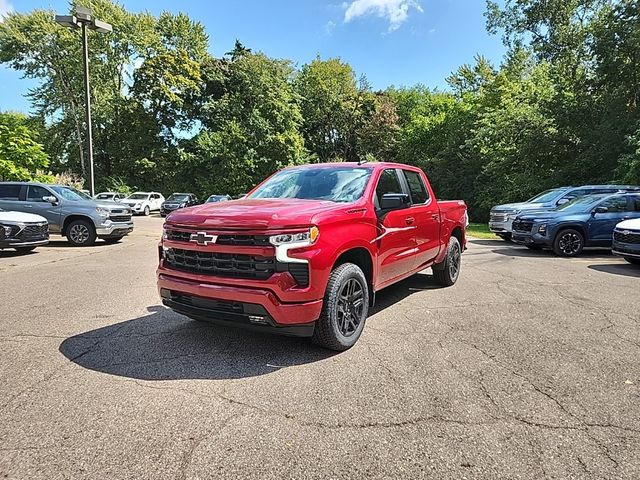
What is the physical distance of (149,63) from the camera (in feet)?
125

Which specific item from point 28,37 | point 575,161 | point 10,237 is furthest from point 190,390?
point 28,37

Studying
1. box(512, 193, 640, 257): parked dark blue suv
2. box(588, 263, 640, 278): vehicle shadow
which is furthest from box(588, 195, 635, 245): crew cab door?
box(588, 263, 640, 278): vehicle shadow

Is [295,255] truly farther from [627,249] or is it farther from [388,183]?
[627,249]

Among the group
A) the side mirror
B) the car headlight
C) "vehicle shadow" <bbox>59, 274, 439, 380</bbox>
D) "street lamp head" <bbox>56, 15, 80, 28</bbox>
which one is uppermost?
"street lamp head" <bbox>56, 15, 80, 28</bbox>

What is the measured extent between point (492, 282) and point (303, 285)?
5002 mm

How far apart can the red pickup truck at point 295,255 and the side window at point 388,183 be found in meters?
0.02

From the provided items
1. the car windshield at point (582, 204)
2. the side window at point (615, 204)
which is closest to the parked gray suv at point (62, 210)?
the car windshield at point (582, 204)

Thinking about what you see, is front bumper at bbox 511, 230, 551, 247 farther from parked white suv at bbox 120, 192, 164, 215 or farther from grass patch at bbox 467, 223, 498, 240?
parked white suv at bbox 120, 192, 164, 215

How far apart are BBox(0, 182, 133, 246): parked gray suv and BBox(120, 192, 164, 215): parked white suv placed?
1749 centimetres

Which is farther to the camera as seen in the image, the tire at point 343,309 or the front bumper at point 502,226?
the front bumper at point 502,226

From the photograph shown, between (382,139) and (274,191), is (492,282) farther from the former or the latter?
(382,139)

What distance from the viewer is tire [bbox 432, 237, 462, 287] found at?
6.97 metres

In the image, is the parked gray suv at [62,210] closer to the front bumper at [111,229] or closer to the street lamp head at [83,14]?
the front bumper at [111,229]

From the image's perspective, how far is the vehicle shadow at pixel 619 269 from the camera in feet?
28.7
